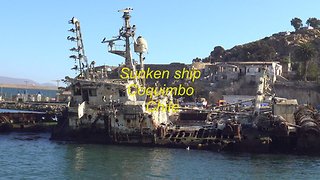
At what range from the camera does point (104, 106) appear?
1763 inches

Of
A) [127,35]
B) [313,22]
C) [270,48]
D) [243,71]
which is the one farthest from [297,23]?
[127,35]

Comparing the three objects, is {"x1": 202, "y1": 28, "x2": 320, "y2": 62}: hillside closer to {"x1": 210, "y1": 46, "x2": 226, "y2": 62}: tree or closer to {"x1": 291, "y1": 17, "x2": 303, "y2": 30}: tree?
{"x1": 210, "y1": 46, "x2": 226, "y2": 62}: tree

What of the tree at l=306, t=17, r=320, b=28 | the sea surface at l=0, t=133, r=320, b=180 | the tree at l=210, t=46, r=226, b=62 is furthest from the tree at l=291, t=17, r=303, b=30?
the sea surface at l=0, t=133, r=320, b=180

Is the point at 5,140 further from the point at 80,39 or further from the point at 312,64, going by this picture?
the point at 312,64

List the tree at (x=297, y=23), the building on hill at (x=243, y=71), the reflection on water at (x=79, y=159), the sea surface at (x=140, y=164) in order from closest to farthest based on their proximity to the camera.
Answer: the sea surface at (x=140, y=164) → the reflection on water at (x=79, y=159) → the building on hill at (x=243, y=71) → the tree at (x=297, y=23)

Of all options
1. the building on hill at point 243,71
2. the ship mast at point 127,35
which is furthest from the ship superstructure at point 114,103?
the building on hill at point 243,71

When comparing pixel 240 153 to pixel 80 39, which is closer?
pixel 240 153

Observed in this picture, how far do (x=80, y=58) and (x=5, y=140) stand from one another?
1165cm

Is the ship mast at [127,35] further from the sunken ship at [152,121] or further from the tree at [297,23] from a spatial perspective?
the tree at [297,23]

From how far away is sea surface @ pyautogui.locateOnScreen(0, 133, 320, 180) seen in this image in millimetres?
31828

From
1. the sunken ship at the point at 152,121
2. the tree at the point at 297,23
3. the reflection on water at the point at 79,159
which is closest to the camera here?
the reflection on water at the point at 79,159

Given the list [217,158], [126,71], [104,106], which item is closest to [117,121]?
[104,106]

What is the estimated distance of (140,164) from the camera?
115 feet

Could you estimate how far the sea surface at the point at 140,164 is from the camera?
31828 mm
